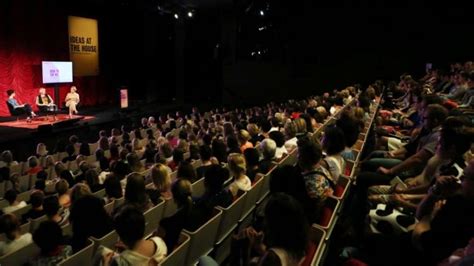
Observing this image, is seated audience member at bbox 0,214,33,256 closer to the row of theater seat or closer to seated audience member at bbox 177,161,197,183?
the row of theater seat

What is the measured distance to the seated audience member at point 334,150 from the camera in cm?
290

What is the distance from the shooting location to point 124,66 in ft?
47.1

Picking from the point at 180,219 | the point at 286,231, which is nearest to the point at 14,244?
the point at 180,219

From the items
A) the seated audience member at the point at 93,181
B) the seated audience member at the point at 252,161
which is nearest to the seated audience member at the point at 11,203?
the seated audience member at the point at 93,181

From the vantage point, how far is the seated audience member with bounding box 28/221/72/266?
2209 millimetres

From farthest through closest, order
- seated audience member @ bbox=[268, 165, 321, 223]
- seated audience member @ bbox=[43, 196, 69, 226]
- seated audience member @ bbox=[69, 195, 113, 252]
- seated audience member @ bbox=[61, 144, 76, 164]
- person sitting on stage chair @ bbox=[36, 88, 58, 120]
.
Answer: person sitting on stage chair @ bbox=[36, 88, 58, 120] → seated audience member @ bbox=[61, 144, 76, 164] → seated audience member @ bbox=[43, 196, 69, 226] → seated audience member @ bbox=[69, 195, 113, 252] → seated audience member @ bbox=[268, 165, 321, 223]

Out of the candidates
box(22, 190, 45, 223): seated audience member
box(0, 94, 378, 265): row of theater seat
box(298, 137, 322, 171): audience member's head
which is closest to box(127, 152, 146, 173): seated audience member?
box(0, 94, 378, 265): row of theater seat

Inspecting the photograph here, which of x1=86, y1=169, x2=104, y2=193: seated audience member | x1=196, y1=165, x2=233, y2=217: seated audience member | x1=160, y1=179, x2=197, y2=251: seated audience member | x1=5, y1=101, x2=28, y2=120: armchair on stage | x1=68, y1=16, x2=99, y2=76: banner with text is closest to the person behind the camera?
x1=160, y1=179, x2=197, y2=251: seated audience member

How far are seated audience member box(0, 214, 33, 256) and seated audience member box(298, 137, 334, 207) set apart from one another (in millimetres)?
2098

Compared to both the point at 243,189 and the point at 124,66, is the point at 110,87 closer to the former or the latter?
the point at 124,66

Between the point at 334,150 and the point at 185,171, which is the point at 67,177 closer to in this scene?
the point at 185,171

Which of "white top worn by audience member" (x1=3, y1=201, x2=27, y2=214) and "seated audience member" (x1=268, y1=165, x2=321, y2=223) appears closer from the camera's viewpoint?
"seated audience member" (x1=268, y1=165, x2=321, y2=223)

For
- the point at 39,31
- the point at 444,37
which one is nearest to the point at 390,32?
the point at 444,37

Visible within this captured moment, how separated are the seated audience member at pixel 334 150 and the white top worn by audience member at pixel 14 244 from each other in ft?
7.60
